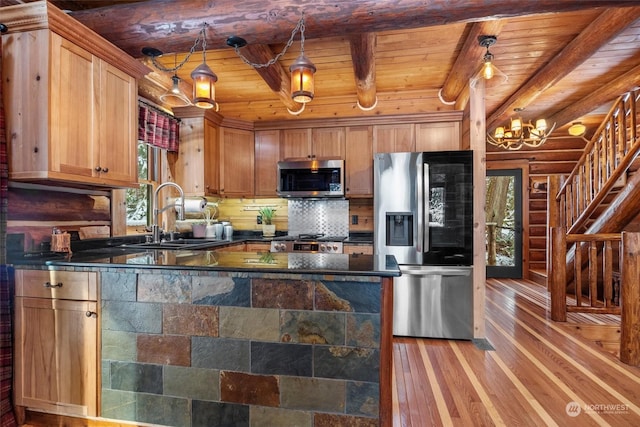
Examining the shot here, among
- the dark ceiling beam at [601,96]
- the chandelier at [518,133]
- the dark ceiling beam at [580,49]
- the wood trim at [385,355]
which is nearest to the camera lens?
the wood trim at [385,355]

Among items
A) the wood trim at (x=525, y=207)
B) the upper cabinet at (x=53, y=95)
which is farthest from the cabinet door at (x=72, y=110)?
the wood trim at (x=525, y=207)

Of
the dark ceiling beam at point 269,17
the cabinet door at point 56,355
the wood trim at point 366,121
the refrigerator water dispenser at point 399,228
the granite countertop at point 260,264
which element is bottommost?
the cabinet door at point 56,355

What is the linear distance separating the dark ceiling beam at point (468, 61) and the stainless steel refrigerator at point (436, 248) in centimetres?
83

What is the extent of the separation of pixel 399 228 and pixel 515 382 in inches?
60.3

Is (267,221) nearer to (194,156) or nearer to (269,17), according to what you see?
(194,156)

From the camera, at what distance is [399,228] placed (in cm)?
322

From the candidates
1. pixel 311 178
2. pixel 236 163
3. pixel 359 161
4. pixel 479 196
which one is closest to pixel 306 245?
pixel 311 178

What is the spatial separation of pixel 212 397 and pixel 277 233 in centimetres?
279

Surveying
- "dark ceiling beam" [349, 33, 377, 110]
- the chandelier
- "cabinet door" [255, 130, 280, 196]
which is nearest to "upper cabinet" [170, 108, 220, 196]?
"cabinet door" [255, 130, 280, 196]

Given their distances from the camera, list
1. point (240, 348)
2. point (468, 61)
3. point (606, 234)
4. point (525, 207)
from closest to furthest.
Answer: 1. point (240, 348)
2. point (468, 61)
3. point (606, 234)
4. point (525, 207)

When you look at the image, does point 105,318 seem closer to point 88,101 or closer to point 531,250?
point 88,101

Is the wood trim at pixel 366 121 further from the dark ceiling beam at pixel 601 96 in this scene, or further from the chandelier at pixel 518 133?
the dark ceiling beam at pixel 601 96

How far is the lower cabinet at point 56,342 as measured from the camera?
1711mm

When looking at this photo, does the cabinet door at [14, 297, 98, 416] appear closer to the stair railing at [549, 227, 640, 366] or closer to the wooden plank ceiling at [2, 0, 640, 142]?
the wooden plank ceiling at [2, 0, 640, 142]
